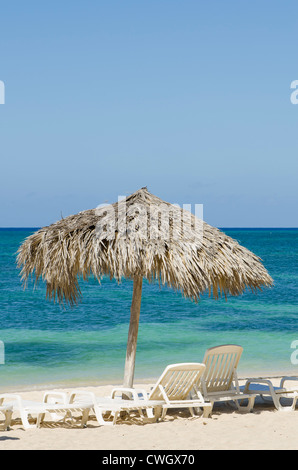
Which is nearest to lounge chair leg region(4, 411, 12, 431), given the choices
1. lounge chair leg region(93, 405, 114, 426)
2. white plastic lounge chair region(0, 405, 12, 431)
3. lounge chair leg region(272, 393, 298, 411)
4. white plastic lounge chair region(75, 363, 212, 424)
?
white plastic lounge chair region(0, 405, 12, 431)

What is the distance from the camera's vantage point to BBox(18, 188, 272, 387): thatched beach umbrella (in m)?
6.31

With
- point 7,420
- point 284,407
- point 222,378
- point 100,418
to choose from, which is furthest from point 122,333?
point 7,420

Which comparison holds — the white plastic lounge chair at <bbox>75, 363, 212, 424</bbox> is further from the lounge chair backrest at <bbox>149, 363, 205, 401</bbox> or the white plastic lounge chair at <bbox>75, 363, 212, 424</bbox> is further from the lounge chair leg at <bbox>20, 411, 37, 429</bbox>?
the lounge chair leg at <bbox>20, 411, 37, 429</bbox>

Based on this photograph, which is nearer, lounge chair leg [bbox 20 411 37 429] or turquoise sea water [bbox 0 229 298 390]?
lounge chair leg [bbox 20 411 37 429]

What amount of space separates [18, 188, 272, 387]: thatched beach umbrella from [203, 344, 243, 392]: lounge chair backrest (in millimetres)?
602

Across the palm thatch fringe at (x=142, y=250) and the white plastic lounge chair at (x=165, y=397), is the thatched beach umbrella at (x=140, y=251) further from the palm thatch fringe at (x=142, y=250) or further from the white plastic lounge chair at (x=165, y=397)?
the white plastic lounge chair at (x=165, y=397)

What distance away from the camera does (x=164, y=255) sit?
6.34 m

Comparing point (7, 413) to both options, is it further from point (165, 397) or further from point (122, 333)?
point (122, 333)

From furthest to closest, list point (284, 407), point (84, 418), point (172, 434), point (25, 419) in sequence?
point (284, 407), point (84, 418), point (25, 419), point (172, 434)

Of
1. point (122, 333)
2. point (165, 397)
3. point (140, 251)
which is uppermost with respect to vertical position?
point (140, 251)

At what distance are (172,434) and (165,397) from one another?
428 millimetres

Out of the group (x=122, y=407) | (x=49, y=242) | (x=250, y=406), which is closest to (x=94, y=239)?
(x=49, y=242)

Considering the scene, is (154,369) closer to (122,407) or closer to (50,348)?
(50,348)

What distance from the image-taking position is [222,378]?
22.5 ft
